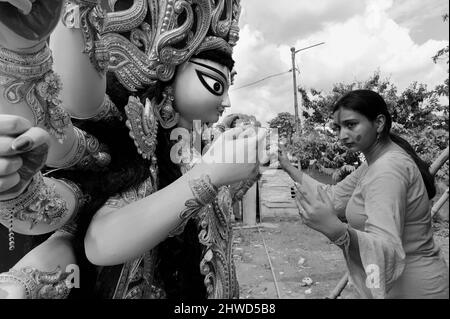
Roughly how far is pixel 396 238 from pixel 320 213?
0.25m

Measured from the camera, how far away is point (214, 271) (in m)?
1.10

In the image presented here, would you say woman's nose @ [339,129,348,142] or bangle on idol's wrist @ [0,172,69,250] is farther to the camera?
woman's nose @ [339,129,348,142]

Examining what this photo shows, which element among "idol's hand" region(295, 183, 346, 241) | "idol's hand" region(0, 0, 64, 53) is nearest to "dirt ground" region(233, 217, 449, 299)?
"idol's hand" region(295, 183, 346, 241)

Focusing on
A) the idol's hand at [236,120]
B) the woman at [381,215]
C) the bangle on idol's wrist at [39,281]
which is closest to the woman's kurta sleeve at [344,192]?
the woman at [381,215]

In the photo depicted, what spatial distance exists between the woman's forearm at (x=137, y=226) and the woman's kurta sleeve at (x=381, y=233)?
17.8 inches

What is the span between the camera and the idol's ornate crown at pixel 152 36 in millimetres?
963

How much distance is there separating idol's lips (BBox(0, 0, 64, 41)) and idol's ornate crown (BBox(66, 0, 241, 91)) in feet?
1.04

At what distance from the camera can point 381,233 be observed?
2.94 feet

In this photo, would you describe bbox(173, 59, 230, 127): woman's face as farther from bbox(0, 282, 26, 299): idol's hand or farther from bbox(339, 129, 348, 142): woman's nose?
bbox(0, 282, 26, 299): idol's hand

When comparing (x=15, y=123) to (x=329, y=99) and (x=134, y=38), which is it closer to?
(x=134, y=38)

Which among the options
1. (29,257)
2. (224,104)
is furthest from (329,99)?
(29,257)

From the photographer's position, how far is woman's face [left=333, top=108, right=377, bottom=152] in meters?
1.19

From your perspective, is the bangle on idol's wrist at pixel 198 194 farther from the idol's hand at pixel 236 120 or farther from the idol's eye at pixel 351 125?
the idol's eye at pixel 351 125
